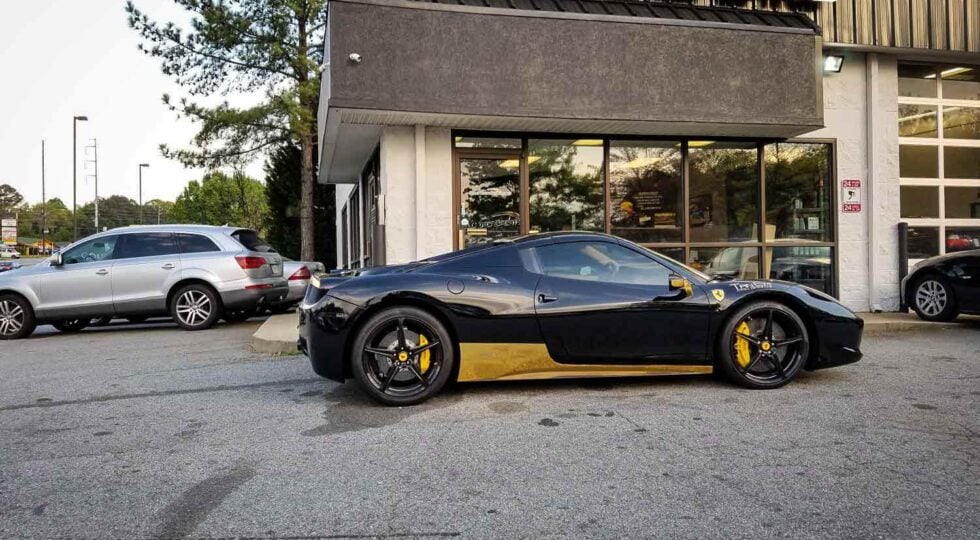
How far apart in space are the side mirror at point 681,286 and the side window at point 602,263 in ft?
0.26

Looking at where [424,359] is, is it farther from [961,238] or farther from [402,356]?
[961,238]

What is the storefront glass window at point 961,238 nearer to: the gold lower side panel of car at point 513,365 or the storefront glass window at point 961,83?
the storefront glass window at point 961,83

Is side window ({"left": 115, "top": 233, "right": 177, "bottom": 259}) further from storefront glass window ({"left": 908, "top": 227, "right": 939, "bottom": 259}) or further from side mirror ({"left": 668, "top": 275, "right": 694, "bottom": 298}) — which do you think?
storefront glass window ({"left": 908, "top": 227, "right": 939, "bottom": 259})

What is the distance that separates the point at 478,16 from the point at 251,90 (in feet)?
58.9

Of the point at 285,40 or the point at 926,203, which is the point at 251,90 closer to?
the point at 285,40

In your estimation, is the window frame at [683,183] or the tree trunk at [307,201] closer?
the window frame at [683,183]

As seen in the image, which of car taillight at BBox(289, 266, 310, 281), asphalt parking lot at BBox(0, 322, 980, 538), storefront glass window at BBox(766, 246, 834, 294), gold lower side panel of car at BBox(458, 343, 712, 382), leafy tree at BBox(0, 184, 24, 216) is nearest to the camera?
asphalt parking lot at BBox(0, 322, 980, 538)

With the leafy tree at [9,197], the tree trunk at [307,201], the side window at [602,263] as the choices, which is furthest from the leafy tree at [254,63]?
the leafy tree at [9,197]

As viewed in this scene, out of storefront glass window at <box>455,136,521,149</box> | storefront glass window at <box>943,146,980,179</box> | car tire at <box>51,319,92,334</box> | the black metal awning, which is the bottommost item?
car tire at <box>51,319,92,334</box>

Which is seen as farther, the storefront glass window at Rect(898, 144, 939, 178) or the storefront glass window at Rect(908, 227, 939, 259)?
the storefront glass window at Rect(898, 144, 939, 178)

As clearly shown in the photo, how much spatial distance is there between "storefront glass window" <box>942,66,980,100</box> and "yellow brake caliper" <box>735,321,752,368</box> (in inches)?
358

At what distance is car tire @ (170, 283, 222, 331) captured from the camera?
10.8 metres

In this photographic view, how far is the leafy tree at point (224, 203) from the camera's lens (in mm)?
51756

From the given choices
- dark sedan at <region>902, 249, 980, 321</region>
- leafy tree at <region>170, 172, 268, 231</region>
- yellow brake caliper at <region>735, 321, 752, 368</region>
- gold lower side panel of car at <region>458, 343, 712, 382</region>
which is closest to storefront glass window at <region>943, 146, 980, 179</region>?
dark sedan at <region>902, 249, 980, 321</region>
